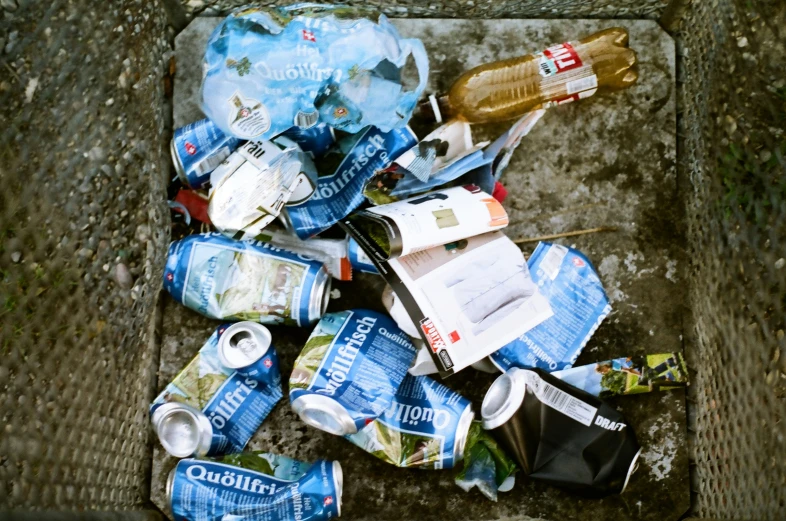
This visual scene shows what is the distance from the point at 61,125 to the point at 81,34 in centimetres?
18

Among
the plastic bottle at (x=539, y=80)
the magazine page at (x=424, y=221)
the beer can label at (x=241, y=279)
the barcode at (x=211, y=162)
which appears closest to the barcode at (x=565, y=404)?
the magazine page at (x=424, y=221)

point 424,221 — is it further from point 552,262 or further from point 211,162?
point 211,162

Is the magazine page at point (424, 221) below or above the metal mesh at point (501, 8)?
below

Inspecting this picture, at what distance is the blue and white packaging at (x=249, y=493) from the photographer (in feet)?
3.89

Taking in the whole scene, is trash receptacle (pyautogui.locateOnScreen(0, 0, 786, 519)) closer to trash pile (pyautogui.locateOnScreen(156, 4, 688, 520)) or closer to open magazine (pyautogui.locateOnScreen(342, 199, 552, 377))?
trash pile (pyautogui.locateOnScreen(156, 4, 688, 520))

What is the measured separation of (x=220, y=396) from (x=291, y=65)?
0.64 metres

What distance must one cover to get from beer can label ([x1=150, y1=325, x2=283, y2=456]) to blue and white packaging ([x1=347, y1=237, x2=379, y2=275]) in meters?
0.28

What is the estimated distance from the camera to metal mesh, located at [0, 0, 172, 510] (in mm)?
1117

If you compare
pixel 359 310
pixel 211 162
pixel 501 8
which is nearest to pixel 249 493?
pixel 359 310

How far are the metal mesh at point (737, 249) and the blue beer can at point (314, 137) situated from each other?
791 mm

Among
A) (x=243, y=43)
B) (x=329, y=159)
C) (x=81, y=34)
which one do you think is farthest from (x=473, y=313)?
(x=81, y=34)

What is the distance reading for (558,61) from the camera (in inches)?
56.3

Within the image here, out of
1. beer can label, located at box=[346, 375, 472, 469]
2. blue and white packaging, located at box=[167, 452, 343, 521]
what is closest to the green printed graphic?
beer can label, located at box=[346, 375, 472, 469]

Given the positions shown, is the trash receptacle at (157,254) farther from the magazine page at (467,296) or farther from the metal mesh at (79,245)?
the magazine page at (467,296)
